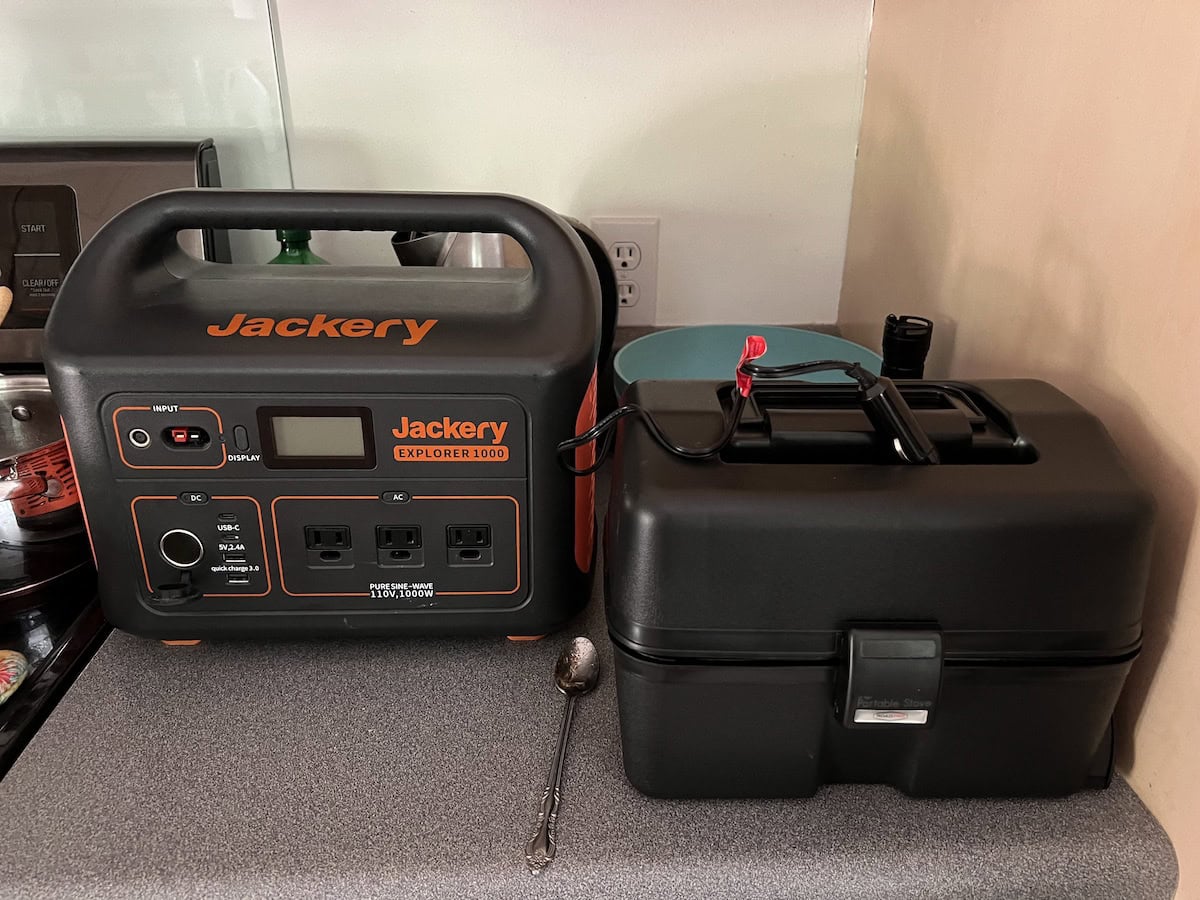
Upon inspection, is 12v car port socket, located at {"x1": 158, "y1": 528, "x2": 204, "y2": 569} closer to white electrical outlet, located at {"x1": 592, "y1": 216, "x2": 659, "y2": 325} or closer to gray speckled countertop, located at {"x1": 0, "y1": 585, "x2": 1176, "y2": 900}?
gray speckled countertop, located at {"x1": 0, "y1": 585, "x2": 1176, "y2": 900}

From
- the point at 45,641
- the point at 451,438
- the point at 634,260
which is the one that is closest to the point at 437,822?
the point at 451,438

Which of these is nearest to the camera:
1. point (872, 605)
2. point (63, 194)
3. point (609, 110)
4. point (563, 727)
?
point (872, 605)

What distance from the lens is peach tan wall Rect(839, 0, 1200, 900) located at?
486 millimetres

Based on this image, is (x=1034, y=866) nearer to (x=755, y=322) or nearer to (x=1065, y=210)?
(x=1065, y=210)

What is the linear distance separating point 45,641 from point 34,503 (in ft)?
0.34

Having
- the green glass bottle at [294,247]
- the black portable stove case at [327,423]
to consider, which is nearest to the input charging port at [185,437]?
the black portable stove case at [327,423]

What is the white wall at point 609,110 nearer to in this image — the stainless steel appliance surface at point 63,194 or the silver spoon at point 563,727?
the stainless steel appliance surface at point 63,194

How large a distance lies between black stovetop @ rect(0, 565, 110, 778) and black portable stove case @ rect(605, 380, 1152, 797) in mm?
385

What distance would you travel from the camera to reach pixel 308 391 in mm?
540

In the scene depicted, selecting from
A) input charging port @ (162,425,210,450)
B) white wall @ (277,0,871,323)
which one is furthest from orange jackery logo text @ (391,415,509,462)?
white wall @ (277,0,871,323)

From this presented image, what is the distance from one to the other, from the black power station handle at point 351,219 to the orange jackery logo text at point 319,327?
0.21 ft

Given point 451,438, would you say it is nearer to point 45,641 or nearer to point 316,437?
point 316,437

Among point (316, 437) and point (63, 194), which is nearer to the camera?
point (316, 437)

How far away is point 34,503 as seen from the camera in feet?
2.14
